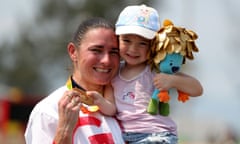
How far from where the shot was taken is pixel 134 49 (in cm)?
544

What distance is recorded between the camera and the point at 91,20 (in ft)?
19.4

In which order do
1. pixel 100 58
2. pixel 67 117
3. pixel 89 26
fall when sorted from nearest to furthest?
pixel 67 117, pixel 100 58, pixel 89 26

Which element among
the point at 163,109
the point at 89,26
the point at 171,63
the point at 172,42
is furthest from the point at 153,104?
the point at 89,26

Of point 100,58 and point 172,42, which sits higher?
point 172,42

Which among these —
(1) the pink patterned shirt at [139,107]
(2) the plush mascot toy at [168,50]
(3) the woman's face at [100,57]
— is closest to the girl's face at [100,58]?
Answer: (3) the woman's face at [100,57]

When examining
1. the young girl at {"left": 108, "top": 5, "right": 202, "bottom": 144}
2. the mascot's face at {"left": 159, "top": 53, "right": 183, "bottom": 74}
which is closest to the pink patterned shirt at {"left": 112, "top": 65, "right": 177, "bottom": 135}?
the young girl at {"left": 108, "top": 5, "right": 202, "bottom": 144}

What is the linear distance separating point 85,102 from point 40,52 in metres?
37.2

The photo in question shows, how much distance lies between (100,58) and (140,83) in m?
0.30

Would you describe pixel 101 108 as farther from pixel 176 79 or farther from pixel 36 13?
pixel 36 13

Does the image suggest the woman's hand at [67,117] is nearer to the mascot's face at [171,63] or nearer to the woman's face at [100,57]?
the woman's face at [100,57]

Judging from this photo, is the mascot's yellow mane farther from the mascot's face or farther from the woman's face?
the woman's face

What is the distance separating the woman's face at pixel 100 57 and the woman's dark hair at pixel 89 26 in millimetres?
48

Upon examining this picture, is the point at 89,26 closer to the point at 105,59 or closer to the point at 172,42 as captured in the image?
the point at 105,59

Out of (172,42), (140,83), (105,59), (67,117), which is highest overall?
(172,42)
